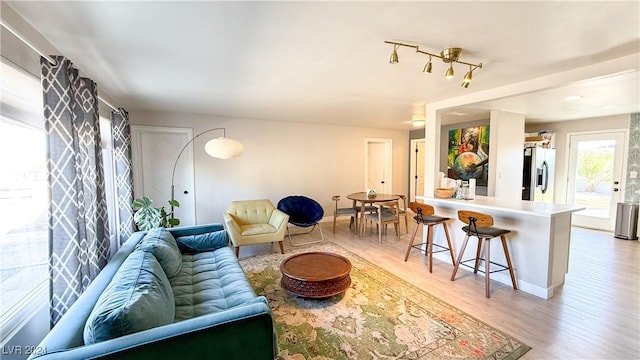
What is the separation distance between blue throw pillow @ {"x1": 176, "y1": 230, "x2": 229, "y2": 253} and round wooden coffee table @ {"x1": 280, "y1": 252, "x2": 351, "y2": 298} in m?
0.84

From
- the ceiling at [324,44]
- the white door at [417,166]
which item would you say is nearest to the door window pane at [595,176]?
the ceiling at [324,44]

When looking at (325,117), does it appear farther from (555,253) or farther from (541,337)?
(541,337)

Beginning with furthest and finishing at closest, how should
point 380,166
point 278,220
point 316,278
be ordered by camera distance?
point 380,166 < point 278,220 < point 316,278

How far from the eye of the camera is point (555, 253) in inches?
109

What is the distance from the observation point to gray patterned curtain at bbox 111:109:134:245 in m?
3.67

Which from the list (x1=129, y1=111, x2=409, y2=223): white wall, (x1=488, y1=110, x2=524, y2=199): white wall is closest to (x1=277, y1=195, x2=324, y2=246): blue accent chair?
(x1=129, y1=111, x2=409, y2=223): white wall

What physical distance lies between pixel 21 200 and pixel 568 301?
4.64m

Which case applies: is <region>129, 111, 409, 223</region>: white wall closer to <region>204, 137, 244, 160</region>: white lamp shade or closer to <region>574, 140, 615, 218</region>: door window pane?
<region>204, 137, 244, 160</region>: white lamp shade

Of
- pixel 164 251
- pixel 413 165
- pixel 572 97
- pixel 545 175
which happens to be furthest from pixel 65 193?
pixel 545 175

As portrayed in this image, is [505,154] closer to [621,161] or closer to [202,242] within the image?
[621,161]

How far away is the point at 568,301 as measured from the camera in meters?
2.59

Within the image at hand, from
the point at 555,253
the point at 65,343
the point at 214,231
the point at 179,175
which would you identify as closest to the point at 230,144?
the point at 214,231

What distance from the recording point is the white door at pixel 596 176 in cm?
490

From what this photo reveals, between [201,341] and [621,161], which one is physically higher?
[621,161]
